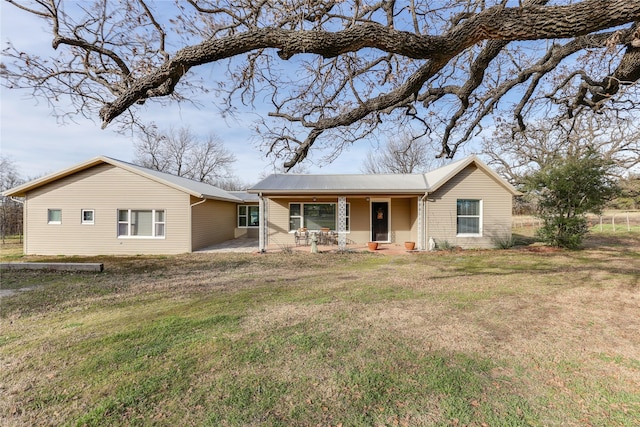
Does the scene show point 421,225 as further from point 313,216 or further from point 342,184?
point 313,216

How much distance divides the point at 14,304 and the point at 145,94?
5060 millimetres

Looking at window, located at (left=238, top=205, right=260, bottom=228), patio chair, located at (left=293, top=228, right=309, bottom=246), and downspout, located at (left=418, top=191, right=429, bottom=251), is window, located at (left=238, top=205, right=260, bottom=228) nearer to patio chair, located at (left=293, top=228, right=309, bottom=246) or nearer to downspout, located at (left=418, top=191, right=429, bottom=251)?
patio chair, located at (left=293, top=228, right=309, bottom=246)

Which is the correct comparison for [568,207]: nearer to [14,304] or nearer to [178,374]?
[178,374]

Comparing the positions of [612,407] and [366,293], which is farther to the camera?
[366,293]

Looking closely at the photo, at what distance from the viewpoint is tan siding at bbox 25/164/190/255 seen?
12.5m

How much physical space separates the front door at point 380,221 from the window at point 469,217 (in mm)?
3315

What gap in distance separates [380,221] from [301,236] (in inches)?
162

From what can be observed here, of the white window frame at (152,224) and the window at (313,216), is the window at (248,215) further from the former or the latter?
the white window frame at (152,224)

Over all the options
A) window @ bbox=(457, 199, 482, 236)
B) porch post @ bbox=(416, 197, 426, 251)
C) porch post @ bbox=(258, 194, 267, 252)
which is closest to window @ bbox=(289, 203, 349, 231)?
porch post @ bbox=(258, 194, 267, 252)

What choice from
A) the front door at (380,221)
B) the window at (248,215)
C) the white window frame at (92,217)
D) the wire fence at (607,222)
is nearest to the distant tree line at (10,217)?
the white window frame at (92,217)

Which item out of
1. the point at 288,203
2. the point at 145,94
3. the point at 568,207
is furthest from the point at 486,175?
the point at 145,94

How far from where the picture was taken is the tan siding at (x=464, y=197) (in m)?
12.7

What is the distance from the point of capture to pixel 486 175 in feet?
41.7

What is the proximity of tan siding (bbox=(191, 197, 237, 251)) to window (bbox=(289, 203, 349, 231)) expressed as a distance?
14.2ft
